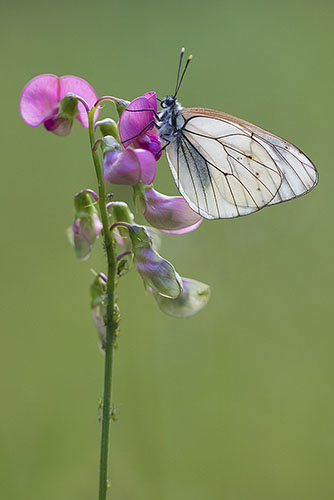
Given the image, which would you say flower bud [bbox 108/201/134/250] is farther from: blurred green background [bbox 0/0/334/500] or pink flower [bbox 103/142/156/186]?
blurred green background [bbox 0/0/334/500]

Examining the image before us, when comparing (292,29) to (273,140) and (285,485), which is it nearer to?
(273,140)

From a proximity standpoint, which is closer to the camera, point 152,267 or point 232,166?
point 152,267

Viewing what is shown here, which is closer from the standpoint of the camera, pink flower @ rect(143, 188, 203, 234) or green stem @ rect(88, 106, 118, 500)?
green stem @ rect(88, 106, 118, 500)

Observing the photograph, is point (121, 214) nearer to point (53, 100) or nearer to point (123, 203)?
point (123, 203)

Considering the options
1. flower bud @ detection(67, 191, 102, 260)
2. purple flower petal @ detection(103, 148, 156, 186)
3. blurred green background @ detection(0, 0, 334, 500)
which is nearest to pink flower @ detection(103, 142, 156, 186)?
purple flower petal @ detection(103, 148, 156, 186)

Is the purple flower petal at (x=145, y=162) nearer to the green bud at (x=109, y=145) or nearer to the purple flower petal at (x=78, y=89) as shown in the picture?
the green bud at (x=109, y=145)

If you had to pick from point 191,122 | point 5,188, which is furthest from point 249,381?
point 5,188

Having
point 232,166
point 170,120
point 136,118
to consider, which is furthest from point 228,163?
point 136,118
